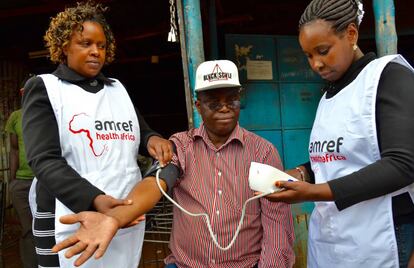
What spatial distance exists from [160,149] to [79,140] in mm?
360

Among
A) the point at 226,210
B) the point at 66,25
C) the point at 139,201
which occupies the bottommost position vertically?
the point at 226,210

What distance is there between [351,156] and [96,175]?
1023 millimetres

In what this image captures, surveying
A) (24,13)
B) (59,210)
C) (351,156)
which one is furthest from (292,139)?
(24,13)

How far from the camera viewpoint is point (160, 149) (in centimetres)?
173

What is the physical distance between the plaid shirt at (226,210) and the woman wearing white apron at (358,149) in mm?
241

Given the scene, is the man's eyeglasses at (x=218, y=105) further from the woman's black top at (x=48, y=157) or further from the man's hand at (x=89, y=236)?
the man's hand at (x=89, y=236)

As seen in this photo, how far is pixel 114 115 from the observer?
5.57 ft

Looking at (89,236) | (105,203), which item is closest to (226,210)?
(105,203)

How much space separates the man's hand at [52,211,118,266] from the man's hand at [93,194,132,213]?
105 mm

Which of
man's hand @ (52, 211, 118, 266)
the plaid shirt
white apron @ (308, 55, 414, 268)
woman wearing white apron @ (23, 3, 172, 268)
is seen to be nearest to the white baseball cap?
the plaid shirt

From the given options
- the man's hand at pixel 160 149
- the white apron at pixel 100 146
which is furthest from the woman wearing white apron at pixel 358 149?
the white apron at pixel 100 146

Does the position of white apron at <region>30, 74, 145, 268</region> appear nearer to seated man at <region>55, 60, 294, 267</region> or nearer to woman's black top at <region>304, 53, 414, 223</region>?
seated man at <region>55, 60, 294, 267</region>

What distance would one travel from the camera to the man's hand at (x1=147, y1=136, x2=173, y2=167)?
1.70 meters

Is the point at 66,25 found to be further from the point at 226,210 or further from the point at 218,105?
the point at 226,210
